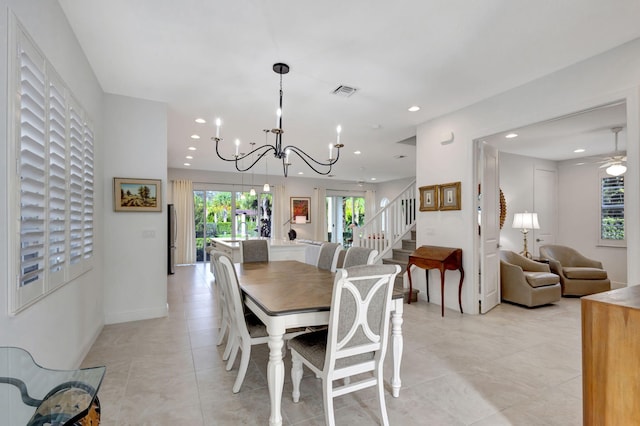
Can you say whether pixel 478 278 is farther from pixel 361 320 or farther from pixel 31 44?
pixel 31 44

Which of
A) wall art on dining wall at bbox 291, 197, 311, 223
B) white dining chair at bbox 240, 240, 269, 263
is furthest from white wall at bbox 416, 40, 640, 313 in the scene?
wall art on dining wall at bbox 291, 197, 311, 223

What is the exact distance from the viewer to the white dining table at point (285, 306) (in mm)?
1735

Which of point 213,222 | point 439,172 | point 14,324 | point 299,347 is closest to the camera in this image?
point 14,324

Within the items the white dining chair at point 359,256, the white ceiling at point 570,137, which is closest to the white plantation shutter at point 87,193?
the white dining chair at point 359,256

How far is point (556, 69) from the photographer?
302 cm

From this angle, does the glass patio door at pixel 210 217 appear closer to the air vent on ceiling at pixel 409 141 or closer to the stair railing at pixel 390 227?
the stair railing at pixel 390 227

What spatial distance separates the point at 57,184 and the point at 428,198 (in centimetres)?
425

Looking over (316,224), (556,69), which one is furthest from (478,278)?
(316,224)

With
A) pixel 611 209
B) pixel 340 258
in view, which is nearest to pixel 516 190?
pixel 611 209

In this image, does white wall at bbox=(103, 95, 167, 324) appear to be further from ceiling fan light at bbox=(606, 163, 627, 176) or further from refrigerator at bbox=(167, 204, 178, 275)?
ceiling fan light at bbox=(606, 163, 627, 176)

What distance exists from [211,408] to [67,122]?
2293 mm

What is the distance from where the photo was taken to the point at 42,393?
1040mm

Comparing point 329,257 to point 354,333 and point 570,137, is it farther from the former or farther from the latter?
point 570,137

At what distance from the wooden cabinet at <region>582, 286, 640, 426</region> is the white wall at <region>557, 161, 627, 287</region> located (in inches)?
229
